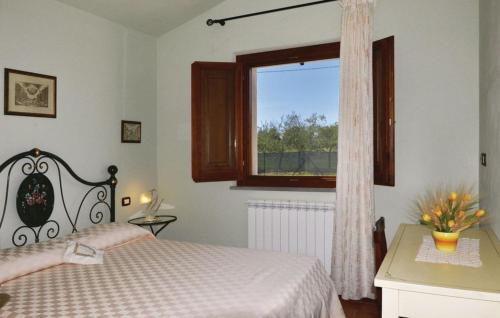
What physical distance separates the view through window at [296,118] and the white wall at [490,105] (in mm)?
1167

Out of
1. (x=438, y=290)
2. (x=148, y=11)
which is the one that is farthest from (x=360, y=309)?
(x=148, y=11)

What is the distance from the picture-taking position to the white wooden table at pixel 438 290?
3.91 ft

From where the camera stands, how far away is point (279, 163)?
3.50 m

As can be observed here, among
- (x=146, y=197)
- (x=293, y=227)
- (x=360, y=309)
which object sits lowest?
(x=360, y=309)

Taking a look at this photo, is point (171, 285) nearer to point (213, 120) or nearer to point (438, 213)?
point (438, 213)

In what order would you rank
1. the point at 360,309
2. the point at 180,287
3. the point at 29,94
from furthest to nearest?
1. the point at 360,309
2. the point at 29,94
3. the point at 180,287

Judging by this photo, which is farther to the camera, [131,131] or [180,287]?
[131,131]

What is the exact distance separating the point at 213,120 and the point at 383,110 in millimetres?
1518

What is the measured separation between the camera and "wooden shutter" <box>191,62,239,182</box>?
10.6 ft

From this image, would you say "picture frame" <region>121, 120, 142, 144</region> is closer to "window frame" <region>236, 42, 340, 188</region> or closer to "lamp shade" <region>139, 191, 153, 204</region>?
"lamp shade" <region>139, 191, 153, 204</region>

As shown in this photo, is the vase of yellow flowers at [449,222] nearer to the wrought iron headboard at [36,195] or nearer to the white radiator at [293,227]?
the white radiator at [293,227]

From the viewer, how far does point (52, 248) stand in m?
2.10

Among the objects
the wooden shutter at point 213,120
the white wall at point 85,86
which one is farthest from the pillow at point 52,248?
the wooden shutter at point 213,120

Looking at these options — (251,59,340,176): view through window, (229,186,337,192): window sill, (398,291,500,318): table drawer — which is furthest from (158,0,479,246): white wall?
(398,291,500,318): table drawer
